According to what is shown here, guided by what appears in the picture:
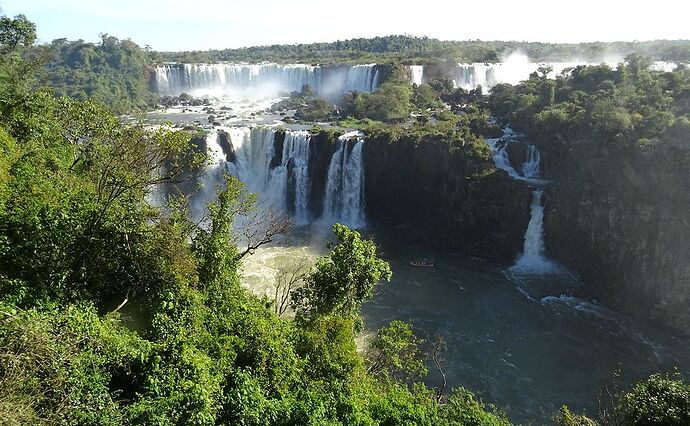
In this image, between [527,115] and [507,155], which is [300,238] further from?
[527,115]

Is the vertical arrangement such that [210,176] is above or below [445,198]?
above

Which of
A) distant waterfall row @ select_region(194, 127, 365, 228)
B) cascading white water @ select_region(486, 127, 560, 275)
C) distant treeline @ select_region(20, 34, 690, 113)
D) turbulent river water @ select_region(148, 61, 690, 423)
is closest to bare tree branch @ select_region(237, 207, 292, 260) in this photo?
turbulent river water @ select_region(148, 61, 690, 423)

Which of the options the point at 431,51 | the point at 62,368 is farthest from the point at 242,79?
the point at 62,368

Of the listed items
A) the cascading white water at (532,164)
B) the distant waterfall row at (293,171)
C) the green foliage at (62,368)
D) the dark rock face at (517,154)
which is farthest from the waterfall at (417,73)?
the green foliage at (62,368)

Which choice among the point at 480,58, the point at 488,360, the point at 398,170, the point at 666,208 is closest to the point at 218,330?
the point at 488,360

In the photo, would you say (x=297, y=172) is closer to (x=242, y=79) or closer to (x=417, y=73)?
(x=417, y=73)

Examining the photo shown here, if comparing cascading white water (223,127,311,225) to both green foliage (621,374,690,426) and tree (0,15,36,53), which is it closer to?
tree (0,15,36,53)

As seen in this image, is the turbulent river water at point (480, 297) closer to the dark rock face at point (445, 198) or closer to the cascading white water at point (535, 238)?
the cascading white water at point (535, 238)
